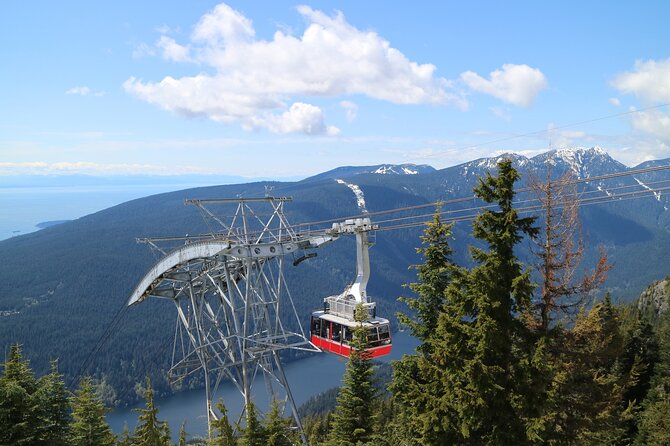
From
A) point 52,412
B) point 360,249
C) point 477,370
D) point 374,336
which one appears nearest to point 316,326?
point 374,336

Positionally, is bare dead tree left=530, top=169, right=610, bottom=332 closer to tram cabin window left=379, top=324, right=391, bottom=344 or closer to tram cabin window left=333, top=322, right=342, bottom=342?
tram cabin window left=379, top=324, right=391, bottom=344

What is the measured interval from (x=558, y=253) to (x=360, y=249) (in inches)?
341

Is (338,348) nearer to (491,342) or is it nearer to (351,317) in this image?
(351,317)

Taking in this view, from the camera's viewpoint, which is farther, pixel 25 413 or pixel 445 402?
pixel 25 413

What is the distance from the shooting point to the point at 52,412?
16.6m

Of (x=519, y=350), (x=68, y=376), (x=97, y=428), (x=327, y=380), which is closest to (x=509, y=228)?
(x=519, y=350)

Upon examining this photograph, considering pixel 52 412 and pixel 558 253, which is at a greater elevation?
pixel 558 253

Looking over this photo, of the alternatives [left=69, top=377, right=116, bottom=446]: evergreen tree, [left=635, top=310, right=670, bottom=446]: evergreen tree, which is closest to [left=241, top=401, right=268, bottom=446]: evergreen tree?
[left=69, top=377, right=116, bottom=446]: evergreen tree

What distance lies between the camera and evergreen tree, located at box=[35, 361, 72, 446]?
16.0 meters

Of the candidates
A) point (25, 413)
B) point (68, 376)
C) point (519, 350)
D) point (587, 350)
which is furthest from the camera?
point (68, 376)

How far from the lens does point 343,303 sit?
82.6 feet

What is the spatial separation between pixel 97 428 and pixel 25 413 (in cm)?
369

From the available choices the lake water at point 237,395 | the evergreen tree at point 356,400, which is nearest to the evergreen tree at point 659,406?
the evergreen tree at point 356,400

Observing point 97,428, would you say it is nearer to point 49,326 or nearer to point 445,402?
point 445,402
